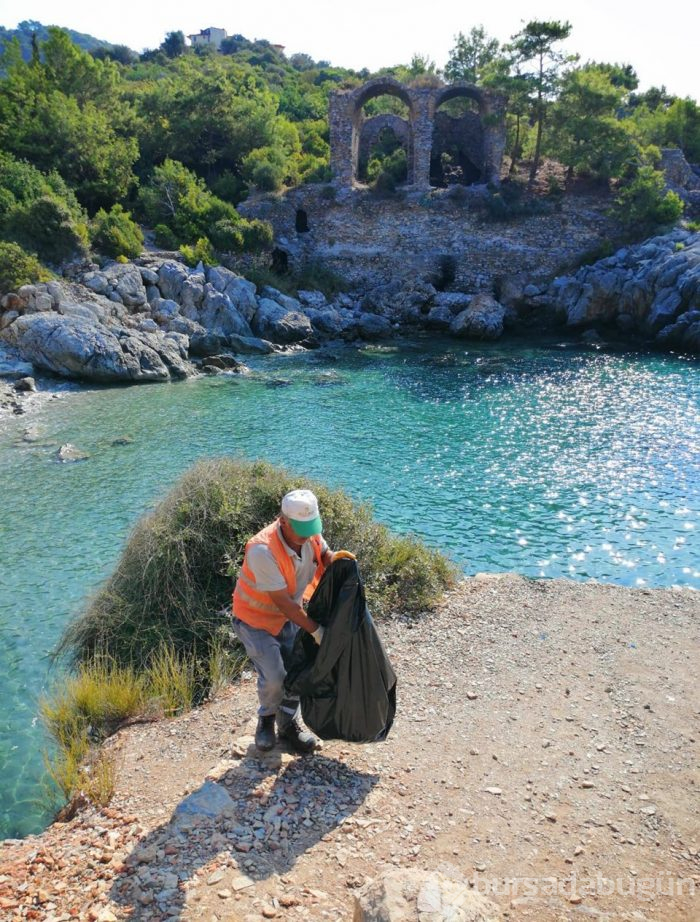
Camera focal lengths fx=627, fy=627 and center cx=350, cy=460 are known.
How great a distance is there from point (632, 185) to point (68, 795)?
1621 inches

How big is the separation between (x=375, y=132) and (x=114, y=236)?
81.5 ft

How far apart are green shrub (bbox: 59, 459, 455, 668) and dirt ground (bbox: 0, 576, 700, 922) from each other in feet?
4.06

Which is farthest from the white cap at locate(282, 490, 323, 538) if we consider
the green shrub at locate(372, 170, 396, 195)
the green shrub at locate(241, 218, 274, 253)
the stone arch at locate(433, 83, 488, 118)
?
the stone arch at locate(433, 83, 488, 118)

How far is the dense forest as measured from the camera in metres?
30.8

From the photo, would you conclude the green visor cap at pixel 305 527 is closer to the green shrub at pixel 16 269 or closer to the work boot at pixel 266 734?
the work boot at pixel 266 734

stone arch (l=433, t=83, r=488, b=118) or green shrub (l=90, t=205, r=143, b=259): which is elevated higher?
stone arch (l=433, t=83, r=488, b=118)

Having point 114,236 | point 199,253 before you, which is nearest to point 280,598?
point 114,236

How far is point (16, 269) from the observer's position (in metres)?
25.0

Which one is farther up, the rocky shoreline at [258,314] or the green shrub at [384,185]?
the green shrub at [384,185]

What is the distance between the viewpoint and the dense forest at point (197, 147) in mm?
30797

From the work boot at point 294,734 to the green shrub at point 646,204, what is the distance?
39113 mm

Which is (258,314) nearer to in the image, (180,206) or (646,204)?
(180,206)

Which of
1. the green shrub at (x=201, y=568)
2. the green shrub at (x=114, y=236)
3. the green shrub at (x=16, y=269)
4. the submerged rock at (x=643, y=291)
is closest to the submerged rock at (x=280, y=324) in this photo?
the green shrub at (x=114, y=236)

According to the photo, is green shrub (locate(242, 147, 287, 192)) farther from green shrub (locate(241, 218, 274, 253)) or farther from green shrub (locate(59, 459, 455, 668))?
green shrub (locate(59, 459, 455, 668))
